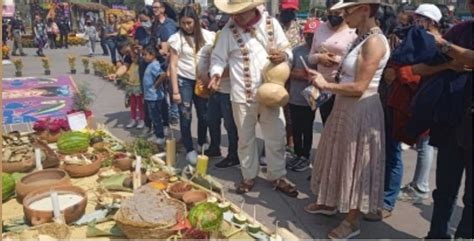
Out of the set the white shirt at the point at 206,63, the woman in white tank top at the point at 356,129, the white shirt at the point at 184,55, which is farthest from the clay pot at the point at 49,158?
the woman in white tank top at the point at 356,129

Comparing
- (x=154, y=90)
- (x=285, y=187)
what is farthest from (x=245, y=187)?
(x=154, y=90)

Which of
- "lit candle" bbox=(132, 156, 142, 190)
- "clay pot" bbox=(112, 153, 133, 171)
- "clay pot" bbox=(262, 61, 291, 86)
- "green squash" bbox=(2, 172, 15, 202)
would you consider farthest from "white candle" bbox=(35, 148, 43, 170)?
"clay pot" bbox=(262, 61, 291, 86)

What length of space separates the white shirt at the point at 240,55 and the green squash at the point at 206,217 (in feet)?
3.64

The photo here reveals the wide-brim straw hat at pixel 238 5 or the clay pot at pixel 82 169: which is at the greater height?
the wide-brim straw hat at pixel 238 5

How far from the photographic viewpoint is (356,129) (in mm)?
2791

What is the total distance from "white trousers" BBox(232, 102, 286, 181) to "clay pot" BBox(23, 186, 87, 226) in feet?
4.51

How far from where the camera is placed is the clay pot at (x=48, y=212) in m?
2.88

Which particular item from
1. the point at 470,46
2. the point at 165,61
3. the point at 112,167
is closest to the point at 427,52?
the point at 470,46

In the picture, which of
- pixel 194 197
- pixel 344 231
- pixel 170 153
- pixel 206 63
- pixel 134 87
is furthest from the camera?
pixel 134 87

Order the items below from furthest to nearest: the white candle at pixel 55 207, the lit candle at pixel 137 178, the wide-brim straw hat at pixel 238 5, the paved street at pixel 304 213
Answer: the lit candle at pixel 137 178, the wide-brim straw hat at pixel 238 5, the paved street at pixel 304 213, the white candle at pixel 55 207

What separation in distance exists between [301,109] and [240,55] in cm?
98

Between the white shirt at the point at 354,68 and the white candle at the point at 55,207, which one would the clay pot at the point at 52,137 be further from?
the white shirt at the point at 354,68

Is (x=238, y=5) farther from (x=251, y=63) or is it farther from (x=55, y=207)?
(x=55, y=207)

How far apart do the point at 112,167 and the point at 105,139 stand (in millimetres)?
789
